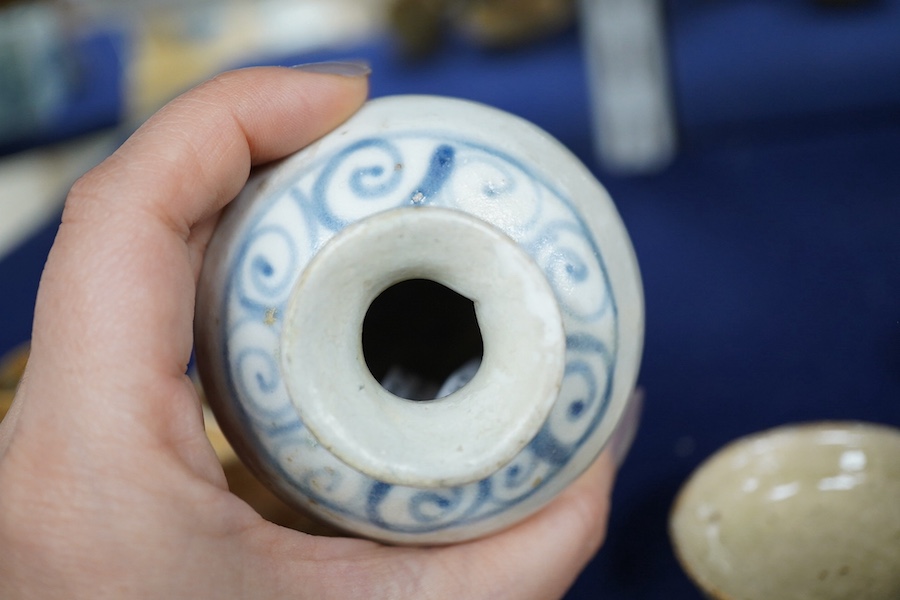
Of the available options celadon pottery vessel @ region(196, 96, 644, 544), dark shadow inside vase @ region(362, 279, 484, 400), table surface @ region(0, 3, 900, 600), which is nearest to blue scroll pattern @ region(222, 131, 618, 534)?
celadon pottery vessel @ region(196, 96, 644, 544)

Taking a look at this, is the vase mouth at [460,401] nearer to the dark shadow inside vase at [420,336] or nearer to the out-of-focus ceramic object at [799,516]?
the dark shadow inside vase at [420,336]

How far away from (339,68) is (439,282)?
0.21 metres

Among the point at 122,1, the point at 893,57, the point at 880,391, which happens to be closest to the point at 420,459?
the point at 880,391

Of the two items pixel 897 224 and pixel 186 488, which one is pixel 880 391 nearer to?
pixel 897 224

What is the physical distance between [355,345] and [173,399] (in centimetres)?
A: 13

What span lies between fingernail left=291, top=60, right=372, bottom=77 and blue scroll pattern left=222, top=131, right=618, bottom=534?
10cm

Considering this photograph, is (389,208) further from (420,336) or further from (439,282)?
(420,336)

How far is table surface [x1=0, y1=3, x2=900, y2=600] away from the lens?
1.12 m

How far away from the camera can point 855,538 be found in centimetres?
84

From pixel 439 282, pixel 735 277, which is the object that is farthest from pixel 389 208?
pixel 735 277

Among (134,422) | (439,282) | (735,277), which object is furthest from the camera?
(735,277)

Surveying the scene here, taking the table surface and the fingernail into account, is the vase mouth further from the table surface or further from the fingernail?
the table surface

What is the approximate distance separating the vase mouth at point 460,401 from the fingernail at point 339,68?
18 cm

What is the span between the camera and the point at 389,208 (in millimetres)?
608
